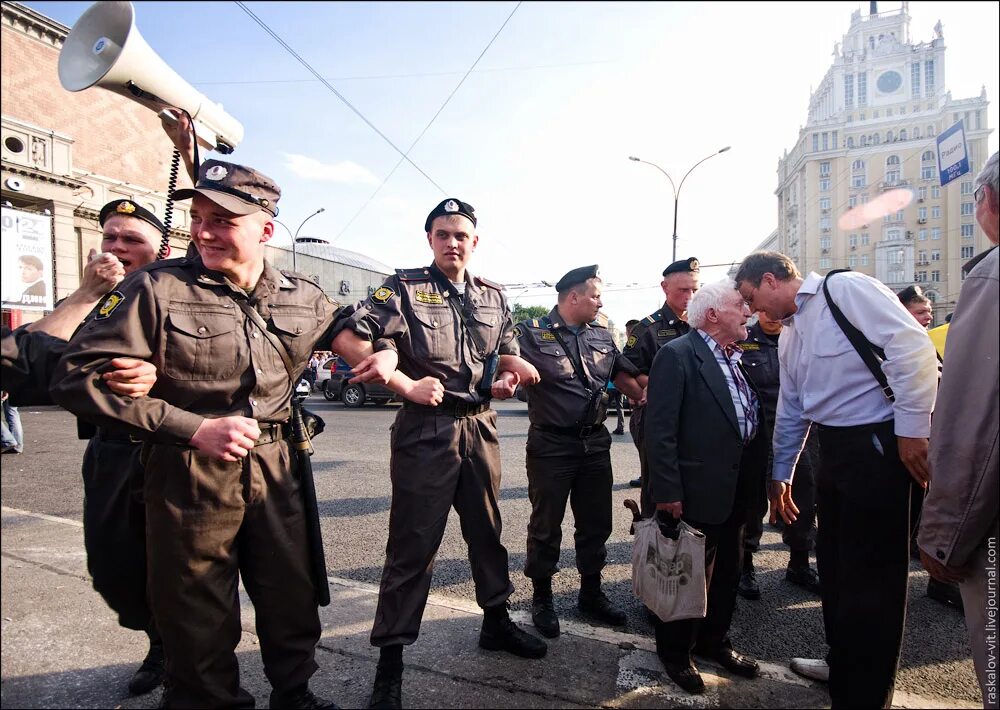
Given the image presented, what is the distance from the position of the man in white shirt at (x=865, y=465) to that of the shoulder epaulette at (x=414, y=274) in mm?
1905

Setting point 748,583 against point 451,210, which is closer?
point 451,210

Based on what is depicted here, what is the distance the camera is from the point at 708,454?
252 centimetres

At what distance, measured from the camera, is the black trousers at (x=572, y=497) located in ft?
10.5

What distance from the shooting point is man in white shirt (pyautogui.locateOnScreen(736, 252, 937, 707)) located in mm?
2143

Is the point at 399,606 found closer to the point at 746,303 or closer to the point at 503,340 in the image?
the point at 503,340

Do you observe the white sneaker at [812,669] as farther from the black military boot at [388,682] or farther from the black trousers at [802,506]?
the black military boot at [388,682]

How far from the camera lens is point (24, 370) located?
161 centimetres

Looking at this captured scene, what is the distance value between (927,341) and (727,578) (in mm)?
1401

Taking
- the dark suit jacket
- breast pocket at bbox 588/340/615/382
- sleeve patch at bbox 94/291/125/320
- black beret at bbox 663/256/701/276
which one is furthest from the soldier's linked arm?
black beret at bbox 663/256/701/276

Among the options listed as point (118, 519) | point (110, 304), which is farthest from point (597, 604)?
point (110, 304)

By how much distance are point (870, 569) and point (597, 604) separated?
1488mm

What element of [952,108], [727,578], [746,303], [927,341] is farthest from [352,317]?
[952,108]

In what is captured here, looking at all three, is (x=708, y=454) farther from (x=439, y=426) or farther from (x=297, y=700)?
(x=297, y=700)

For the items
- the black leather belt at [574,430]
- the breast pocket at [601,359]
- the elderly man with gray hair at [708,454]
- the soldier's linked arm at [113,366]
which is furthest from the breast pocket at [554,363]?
the soldier's linked arm at [113,366]
